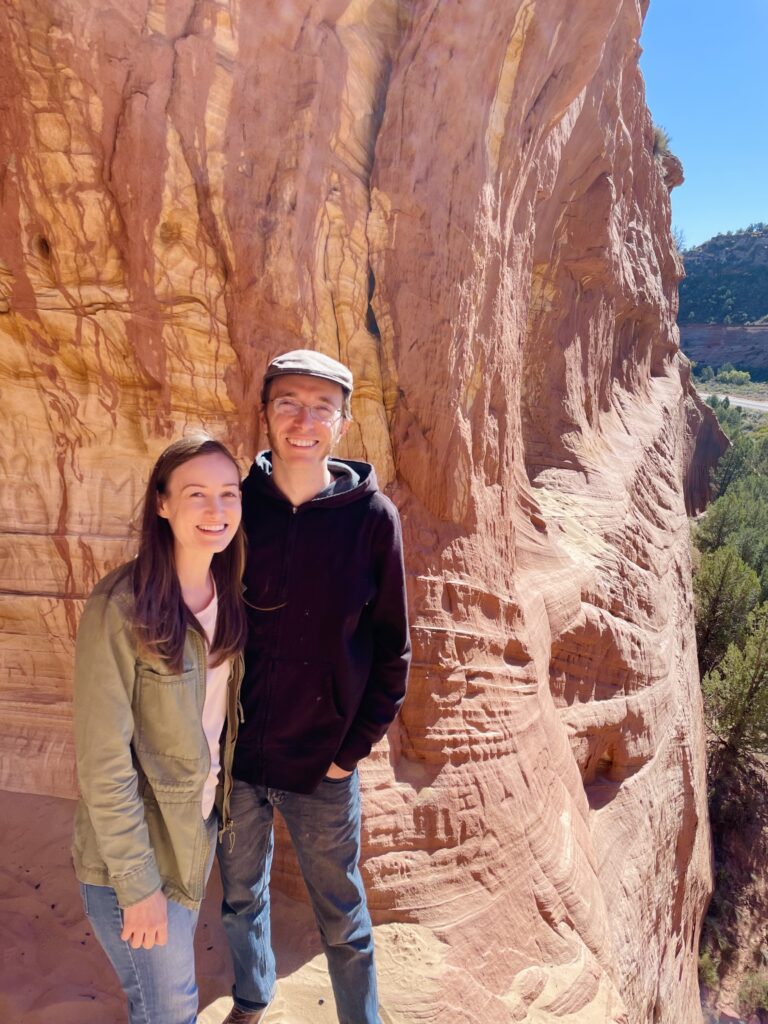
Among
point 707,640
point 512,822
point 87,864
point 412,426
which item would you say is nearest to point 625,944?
point 512,822

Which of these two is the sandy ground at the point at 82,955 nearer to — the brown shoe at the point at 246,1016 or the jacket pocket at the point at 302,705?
the brown shoe at the point at 246,1016

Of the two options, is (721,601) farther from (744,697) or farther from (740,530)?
(740,530)

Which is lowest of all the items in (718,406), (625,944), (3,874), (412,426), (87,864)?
(625,944)

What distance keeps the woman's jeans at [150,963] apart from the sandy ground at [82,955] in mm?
1151

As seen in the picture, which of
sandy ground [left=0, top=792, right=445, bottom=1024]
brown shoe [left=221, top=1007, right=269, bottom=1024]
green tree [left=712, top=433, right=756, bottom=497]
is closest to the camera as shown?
brown shoe [left=221, top=1007, right=269, bottom=1024]

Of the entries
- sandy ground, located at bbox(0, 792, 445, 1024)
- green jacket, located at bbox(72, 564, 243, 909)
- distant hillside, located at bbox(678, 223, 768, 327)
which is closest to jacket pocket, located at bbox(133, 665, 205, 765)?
green jacket, located at bbox(72, 564, 243, 909)

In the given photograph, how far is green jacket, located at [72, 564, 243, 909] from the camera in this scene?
1.46 m

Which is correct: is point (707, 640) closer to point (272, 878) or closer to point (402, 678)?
point (272, 878)

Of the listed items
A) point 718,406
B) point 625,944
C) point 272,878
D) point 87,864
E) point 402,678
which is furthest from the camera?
point 718,406

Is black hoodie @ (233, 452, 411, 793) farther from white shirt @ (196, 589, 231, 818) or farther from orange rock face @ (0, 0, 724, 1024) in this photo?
orange rock face @ (0, 0, 724, 1024)

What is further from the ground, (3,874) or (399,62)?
(399,62)

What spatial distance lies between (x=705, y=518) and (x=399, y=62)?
A: 693 inches

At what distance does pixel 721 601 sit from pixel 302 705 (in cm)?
1354

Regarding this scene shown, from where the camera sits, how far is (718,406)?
32.9 m
